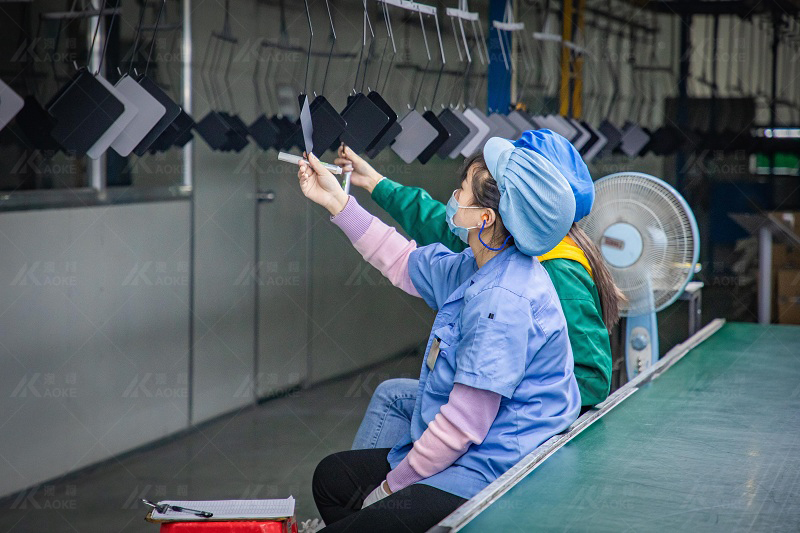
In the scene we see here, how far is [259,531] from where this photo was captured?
175 cm

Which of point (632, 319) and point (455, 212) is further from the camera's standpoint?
point (632, 319)

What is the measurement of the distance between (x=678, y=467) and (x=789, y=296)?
4.57 metres

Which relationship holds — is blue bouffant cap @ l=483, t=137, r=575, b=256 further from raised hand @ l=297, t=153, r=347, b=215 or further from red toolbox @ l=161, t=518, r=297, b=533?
red toolbox @ l=161, t=518, r=297, b=533

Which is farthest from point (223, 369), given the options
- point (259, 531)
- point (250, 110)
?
point (259, 531)

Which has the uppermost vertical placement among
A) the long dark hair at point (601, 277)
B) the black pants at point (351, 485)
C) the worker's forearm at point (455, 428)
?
the long dark hair at point (601, 277)

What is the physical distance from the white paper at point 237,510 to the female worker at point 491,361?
0.42 ft

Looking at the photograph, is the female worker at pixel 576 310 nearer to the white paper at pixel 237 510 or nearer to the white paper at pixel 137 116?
the white paper at pixel 237 510

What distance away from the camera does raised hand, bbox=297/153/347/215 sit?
2.31 m

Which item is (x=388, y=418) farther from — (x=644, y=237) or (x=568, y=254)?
(x=644, y=237)

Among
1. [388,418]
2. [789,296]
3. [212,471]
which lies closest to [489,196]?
[388,418]

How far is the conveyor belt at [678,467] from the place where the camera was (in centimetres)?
156

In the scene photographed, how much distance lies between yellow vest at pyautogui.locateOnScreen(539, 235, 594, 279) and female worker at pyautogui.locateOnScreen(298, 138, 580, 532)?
0.29 metres

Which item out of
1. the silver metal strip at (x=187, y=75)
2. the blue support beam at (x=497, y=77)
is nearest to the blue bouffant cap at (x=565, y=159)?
the blue support beam at (x=497, y=77)

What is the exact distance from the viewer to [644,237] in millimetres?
2992
